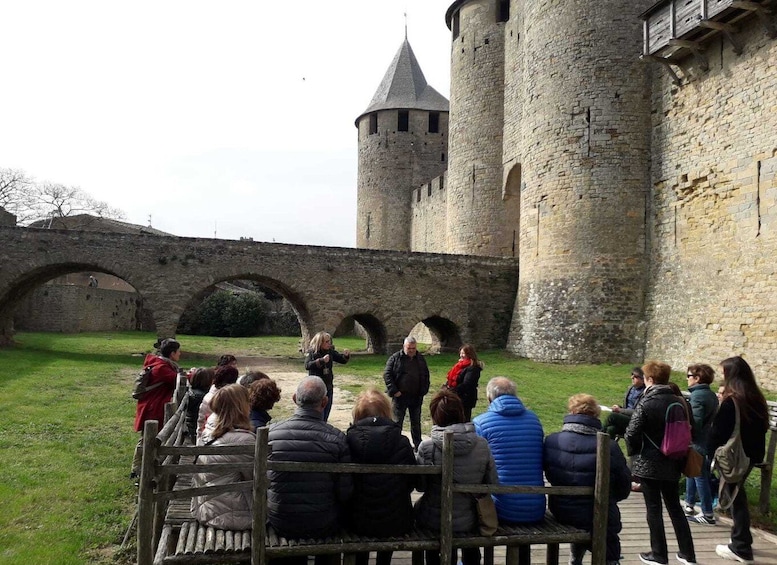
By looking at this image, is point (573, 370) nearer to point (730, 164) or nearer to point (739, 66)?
point (730, 164)

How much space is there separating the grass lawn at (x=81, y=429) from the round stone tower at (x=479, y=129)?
659cm

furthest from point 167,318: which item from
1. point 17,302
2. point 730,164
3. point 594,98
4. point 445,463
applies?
point 445,463

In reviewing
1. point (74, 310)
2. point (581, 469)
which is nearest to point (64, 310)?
point (74, 310)

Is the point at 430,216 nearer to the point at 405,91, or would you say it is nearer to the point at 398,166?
the point at 398,166

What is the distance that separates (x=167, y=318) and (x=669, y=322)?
→ 15.0 metres

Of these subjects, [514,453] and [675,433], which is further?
[675,433]

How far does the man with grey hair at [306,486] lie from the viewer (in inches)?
147

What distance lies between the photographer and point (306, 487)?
3.74 metres

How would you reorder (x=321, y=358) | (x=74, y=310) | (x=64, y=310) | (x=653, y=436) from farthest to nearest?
(x=74, y=310) < (x=64, y=310) < (x=321, y=358) < (x=653, y=436)

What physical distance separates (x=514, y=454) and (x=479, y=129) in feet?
72.6

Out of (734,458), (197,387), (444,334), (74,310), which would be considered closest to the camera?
(734,458)

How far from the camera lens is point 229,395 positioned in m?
4.21

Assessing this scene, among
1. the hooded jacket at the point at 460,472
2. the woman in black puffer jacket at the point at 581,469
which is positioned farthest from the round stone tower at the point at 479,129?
the hooded jacket at the point at 460,472

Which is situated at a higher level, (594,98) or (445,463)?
(594,98)
